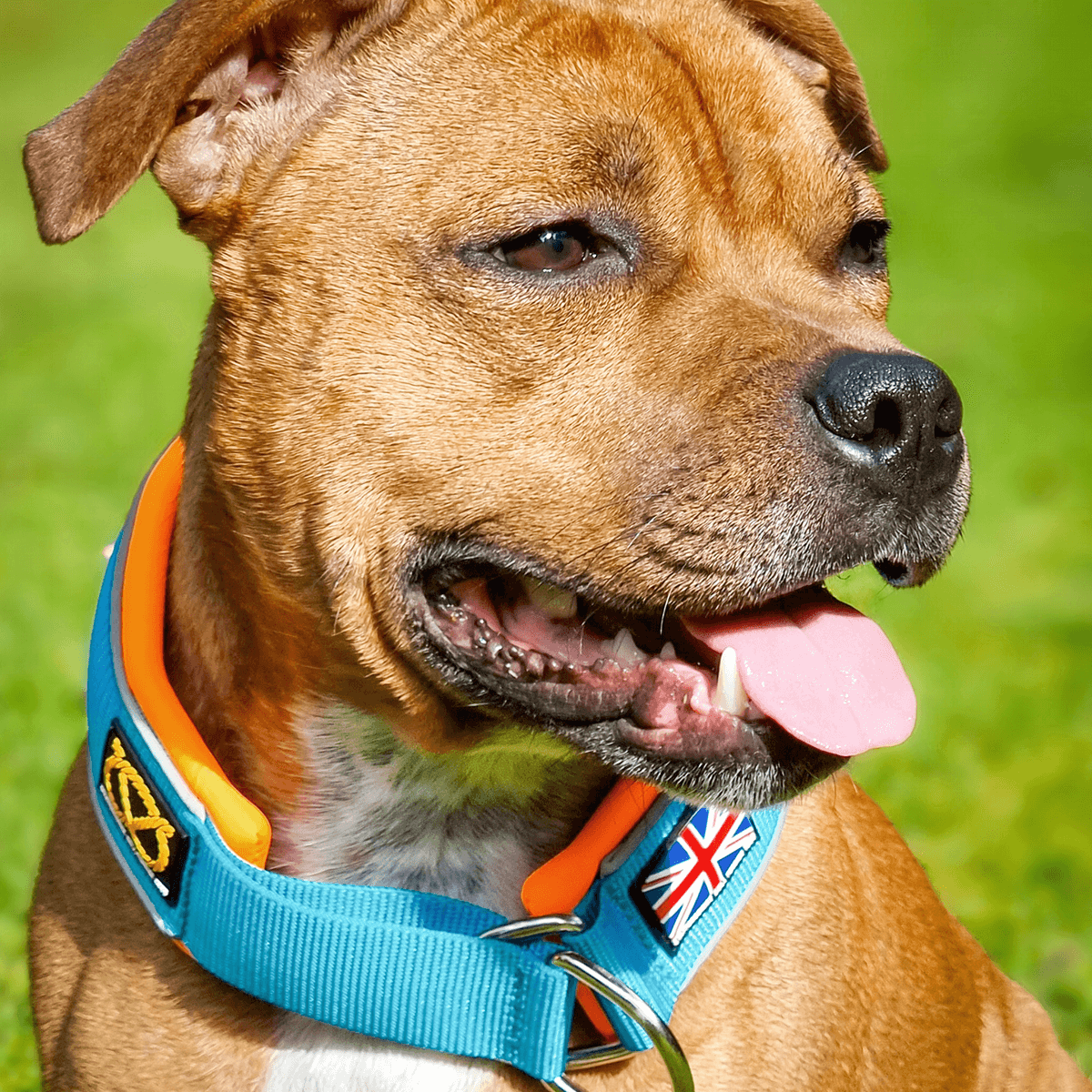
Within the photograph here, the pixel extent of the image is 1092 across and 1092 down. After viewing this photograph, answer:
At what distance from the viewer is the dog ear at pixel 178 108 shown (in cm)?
279

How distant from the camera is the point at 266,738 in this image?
3004mm

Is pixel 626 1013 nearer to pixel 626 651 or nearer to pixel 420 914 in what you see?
pixel 420 914

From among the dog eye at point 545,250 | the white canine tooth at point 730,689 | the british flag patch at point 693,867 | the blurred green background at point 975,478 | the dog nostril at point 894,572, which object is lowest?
the blurred green background at point 975,478

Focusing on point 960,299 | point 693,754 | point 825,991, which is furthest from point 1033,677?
point 960,299

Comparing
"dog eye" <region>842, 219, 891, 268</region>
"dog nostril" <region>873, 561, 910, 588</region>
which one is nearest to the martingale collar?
"dog nostril" <region>873, 561, 910, 588</region>

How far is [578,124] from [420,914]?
5.05ft

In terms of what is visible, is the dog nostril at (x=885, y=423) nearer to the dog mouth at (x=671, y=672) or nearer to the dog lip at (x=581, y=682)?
the dog mouth at (x=671, y=672)

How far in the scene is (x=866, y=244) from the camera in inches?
136

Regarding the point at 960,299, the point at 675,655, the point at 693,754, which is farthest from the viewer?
the point at 960,299

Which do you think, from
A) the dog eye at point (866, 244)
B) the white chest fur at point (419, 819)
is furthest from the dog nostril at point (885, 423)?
the white chest fur at point (419, 819)

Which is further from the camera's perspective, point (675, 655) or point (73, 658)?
point (73, 658)

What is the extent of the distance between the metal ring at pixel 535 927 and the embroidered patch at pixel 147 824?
60 centimetres

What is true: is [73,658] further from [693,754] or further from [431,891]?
[693,754]

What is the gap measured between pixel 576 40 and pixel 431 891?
173 centimetres
